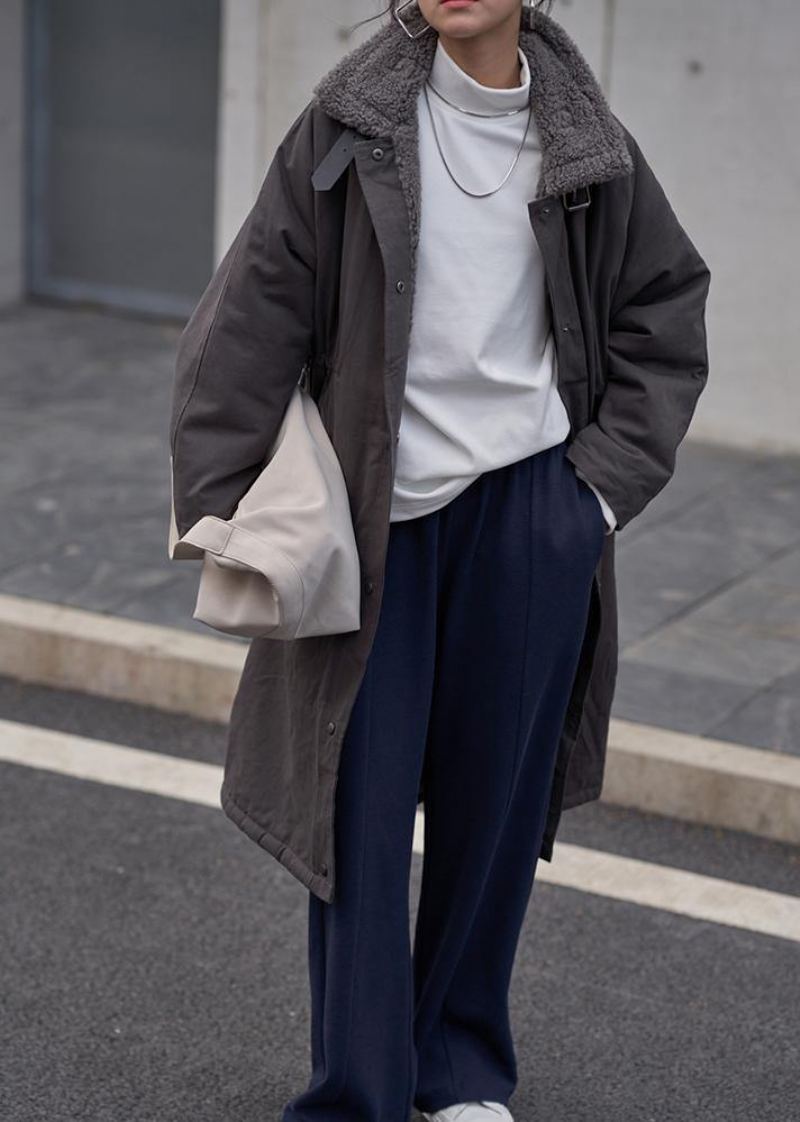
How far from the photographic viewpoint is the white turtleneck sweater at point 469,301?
2732mm

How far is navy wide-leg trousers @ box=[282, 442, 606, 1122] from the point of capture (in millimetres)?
2852

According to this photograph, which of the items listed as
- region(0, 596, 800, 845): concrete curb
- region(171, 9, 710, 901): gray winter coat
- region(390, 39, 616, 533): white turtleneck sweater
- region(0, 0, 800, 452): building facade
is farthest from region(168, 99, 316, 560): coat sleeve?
region(0, 0, 800, 452): building facade

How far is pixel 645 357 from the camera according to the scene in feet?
9.64

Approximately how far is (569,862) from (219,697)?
121cm

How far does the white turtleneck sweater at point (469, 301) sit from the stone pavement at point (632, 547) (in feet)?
7.38

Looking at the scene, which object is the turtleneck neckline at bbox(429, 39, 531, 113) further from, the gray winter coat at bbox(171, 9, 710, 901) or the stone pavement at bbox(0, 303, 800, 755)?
the stone pavement at bbox(0, 303, 800, 755)

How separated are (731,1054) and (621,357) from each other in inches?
54.6

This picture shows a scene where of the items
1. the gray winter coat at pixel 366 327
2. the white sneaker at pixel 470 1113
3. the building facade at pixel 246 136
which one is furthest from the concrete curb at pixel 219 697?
the building facade at pixel 246 136

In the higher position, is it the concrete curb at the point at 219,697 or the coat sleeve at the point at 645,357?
the coat sleeve at the point at 645,357

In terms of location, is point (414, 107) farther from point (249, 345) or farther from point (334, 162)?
point (249, 345)

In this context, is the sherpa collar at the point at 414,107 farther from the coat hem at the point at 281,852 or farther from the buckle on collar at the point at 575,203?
the coat hem at the point at 281,852

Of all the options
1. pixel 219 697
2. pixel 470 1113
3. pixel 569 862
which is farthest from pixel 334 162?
pixel 219 697

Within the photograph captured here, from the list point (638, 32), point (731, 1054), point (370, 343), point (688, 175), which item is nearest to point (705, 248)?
point (688, 175)

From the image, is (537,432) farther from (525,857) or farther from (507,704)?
(525,857)
